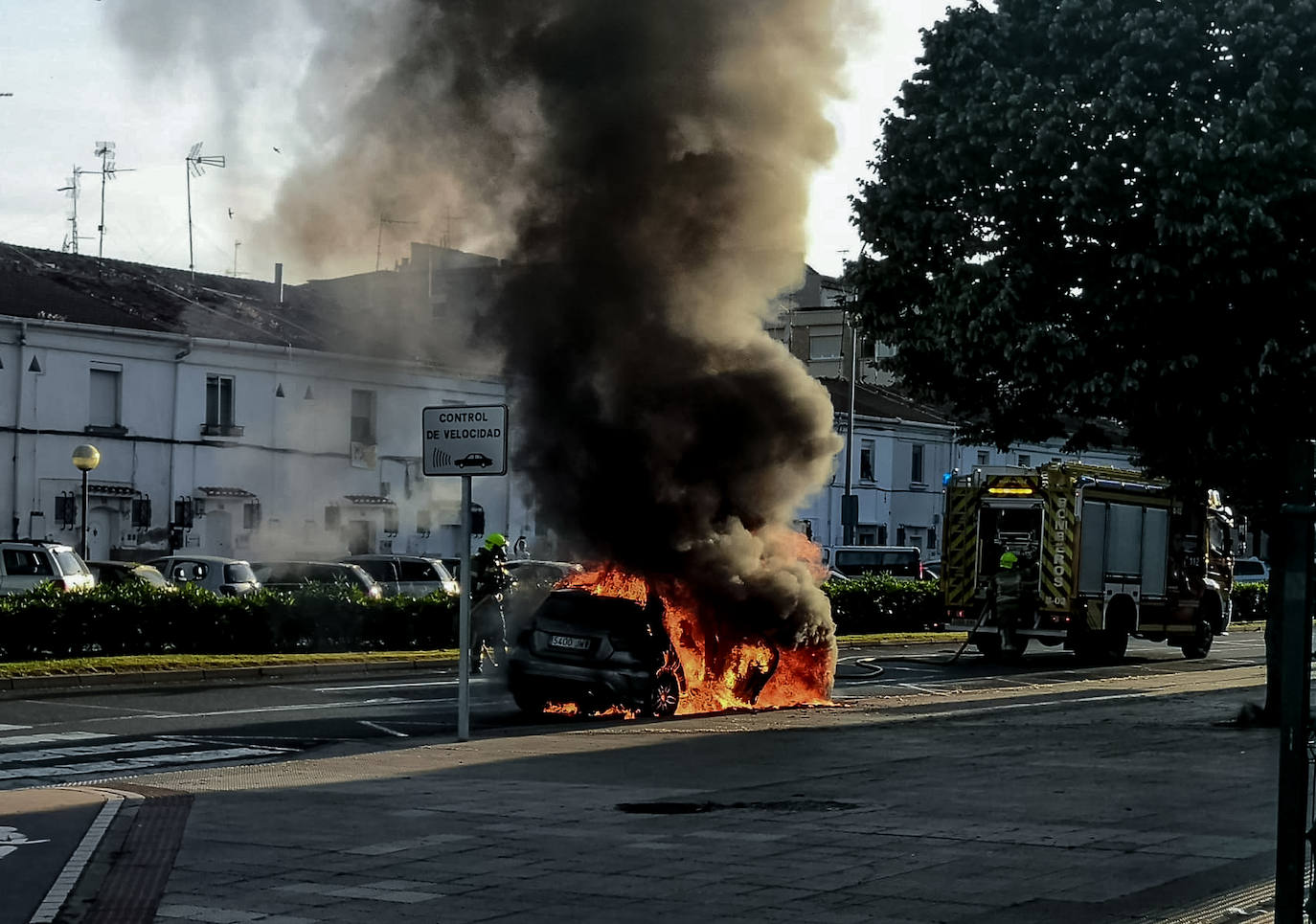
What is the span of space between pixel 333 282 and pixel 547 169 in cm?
556

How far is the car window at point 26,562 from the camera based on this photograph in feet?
93.4

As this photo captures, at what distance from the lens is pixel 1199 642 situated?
31656 mm

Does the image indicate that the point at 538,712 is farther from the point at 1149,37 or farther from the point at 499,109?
the point at 1149,37

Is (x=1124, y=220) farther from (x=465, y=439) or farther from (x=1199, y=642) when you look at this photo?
(x=1199, y=642)

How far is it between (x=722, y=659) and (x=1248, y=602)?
36.0 metres

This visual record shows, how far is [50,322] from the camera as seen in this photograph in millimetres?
41562

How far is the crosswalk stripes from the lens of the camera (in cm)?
1230

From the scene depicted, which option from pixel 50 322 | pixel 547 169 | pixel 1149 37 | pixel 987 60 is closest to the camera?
pixel 1149 37

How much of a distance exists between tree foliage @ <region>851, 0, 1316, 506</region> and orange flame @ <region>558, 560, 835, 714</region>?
359 cm

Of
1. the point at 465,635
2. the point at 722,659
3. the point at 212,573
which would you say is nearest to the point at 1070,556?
the point at 722,659

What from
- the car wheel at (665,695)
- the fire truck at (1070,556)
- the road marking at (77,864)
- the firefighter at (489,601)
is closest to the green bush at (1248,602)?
the fire truck at (1070,556)

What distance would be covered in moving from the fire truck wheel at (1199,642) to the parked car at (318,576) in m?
14.9

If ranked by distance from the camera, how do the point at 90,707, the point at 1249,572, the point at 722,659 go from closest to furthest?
the point at 90,707 → the point at 722,659 → the point at 1249,572

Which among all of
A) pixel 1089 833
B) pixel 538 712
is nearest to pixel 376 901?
pixel 1089 833
